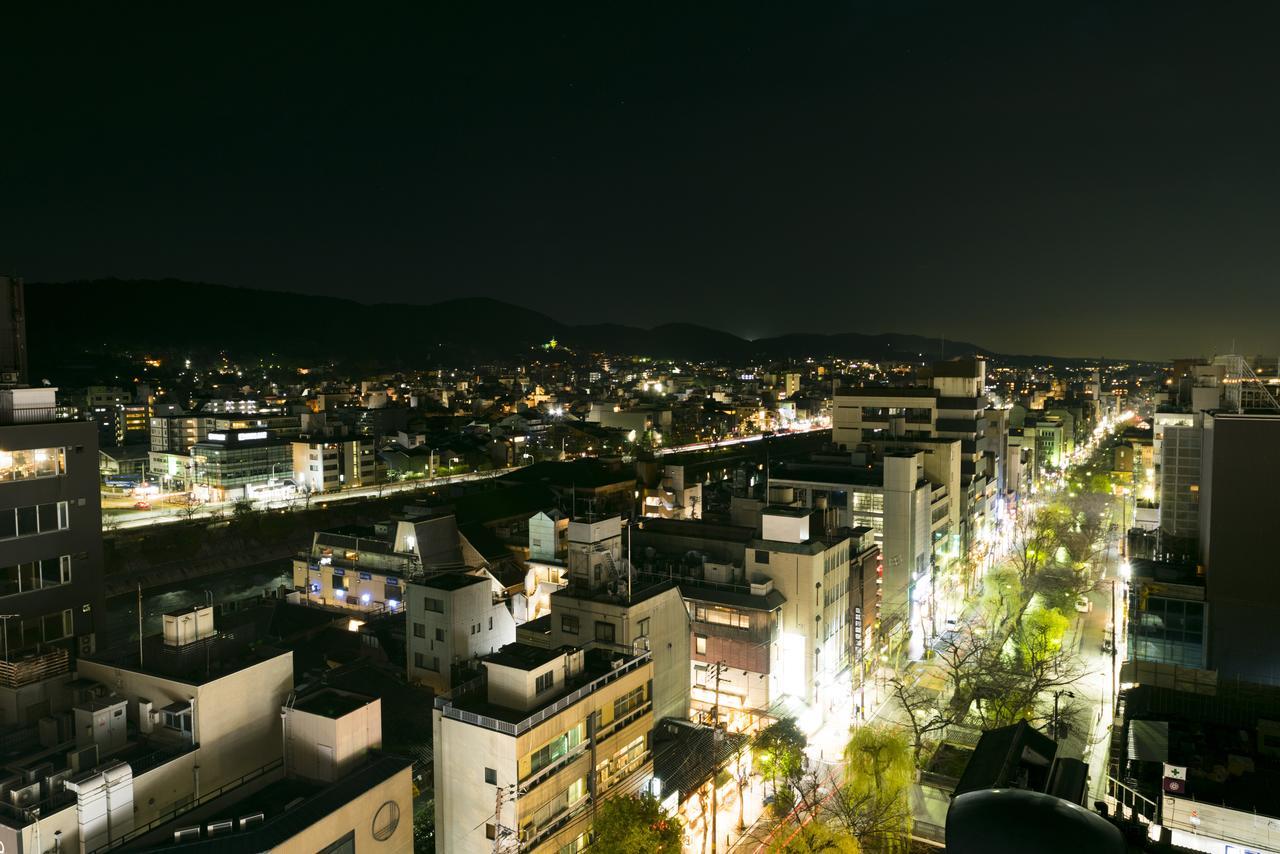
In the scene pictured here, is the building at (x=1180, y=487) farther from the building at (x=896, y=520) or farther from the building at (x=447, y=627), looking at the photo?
the building at (x=447, y=627)

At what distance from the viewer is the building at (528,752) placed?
35.7 feet

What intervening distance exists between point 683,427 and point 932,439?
1697 inches

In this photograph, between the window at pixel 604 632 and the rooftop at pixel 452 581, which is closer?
the window at pixel 604 632

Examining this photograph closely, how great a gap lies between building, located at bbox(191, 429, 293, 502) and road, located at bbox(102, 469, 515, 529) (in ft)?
5.08

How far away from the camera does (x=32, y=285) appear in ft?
381

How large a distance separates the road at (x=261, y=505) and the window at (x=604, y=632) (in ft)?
85.8

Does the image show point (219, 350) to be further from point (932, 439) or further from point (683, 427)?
point (932, 439)

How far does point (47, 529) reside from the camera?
12625 mm

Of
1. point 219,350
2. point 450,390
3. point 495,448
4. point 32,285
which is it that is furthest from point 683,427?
point 32,285

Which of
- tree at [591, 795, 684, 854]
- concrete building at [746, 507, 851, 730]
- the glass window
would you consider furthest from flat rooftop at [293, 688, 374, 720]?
concrete building at [746, 507, 851, 730]

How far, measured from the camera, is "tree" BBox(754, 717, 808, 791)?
1422 centimetres

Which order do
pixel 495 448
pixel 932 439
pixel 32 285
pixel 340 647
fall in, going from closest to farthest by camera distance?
1. pixel 340 647
2. pixel 932 439
3. pixel 495 448
4. pixel 32 285

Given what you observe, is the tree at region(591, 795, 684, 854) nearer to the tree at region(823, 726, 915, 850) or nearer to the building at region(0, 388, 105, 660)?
the tree at region(823, 726, 915, 850)

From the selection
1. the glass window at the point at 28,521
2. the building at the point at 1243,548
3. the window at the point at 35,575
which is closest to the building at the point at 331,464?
the window at the point at 35,575
